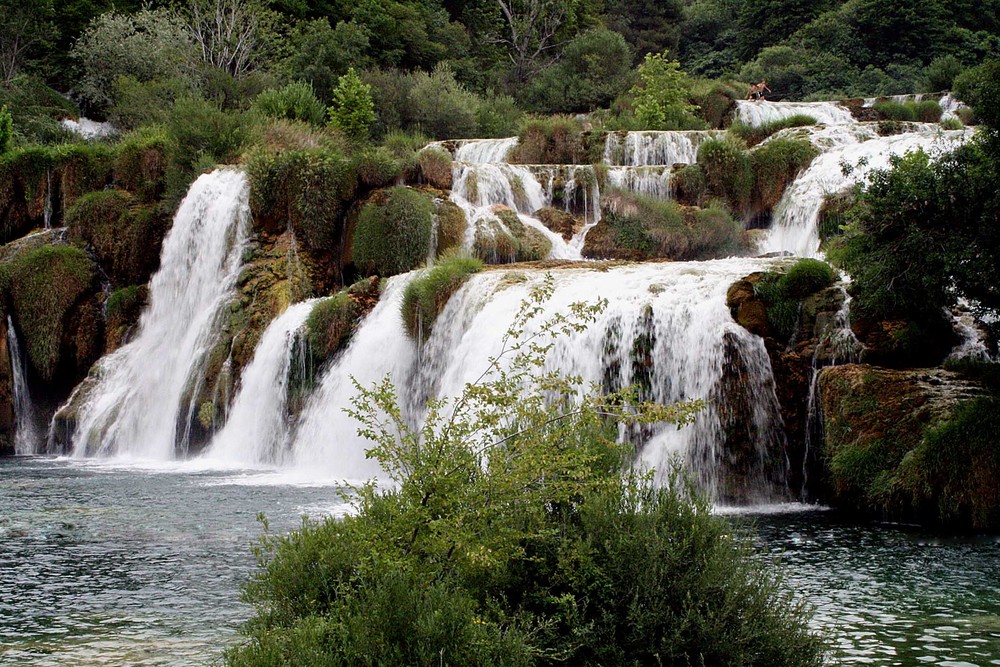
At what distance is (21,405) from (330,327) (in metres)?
7.80

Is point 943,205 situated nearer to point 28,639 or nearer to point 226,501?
point 226,501

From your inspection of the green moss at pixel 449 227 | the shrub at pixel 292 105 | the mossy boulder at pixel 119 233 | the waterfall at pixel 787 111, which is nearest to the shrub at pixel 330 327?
the green moss at pixel 449 227

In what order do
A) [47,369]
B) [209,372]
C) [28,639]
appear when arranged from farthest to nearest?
[47,369] < [209,372] < [28,639]

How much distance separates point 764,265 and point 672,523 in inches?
394

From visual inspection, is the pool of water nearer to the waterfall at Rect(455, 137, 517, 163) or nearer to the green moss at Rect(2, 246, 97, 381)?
the green moss at Rect(2, 246, 97, 381)

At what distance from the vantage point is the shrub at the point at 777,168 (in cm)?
2200

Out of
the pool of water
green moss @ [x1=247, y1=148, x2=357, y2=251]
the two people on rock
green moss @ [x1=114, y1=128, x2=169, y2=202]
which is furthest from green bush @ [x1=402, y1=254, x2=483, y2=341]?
the two people on rock

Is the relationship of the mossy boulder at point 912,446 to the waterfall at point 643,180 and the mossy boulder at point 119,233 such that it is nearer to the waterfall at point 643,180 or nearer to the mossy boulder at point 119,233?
the waterfall at point 643,180

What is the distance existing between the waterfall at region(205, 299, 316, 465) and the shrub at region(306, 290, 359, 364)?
0.32m

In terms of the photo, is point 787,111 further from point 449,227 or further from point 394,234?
point 394,234

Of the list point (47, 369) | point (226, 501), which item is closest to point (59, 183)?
point (47, 369)

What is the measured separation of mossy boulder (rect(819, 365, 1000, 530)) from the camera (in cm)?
1106

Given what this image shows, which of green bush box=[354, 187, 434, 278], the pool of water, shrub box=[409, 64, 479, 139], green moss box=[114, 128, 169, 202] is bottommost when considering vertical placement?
the pool of water

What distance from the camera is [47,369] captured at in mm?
21219
